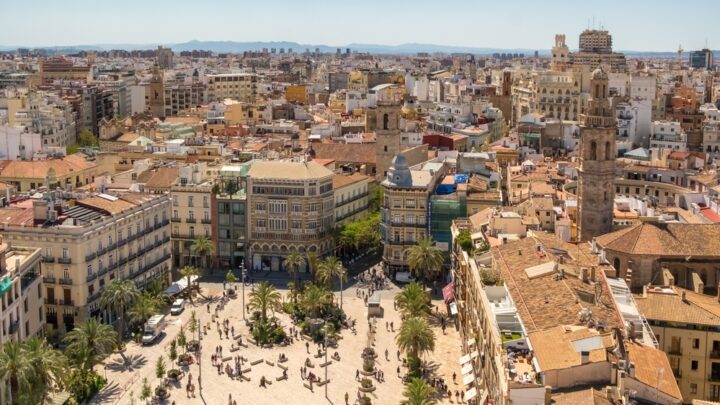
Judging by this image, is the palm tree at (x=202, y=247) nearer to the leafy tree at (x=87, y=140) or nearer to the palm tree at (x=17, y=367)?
the palm tree at (x=17, y=367)

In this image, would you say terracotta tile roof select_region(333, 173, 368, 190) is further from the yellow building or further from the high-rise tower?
the high-rise tower

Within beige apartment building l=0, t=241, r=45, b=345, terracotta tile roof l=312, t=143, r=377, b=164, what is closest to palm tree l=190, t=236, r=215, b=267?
beige apartment building l=0, t=241, r=45, b=345

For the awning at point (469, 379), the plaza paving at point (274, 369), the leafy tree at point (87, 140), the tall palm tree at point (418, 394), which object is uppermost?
the leafy tree at point (87, 140)

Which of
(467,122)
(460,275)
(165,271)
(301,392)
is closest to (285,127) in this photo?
(467,122)

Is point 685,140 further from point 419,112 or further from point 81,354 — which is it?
point 81,354

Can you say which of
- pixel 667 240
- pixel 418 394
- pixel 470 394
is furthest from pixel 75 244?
pixel 667 240

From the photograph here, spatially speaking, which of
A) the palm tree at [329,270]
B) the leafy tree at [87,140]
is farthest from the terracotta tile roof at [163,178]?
the leafy tree at [87,140]

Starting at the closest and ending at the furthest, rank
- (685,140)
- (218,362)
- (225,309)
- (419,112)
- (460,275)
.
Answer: (218,362)
(460,275)
(225,309)
(685,140)
(419,112)

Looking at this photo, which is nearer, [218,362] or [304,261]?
[218,362]
